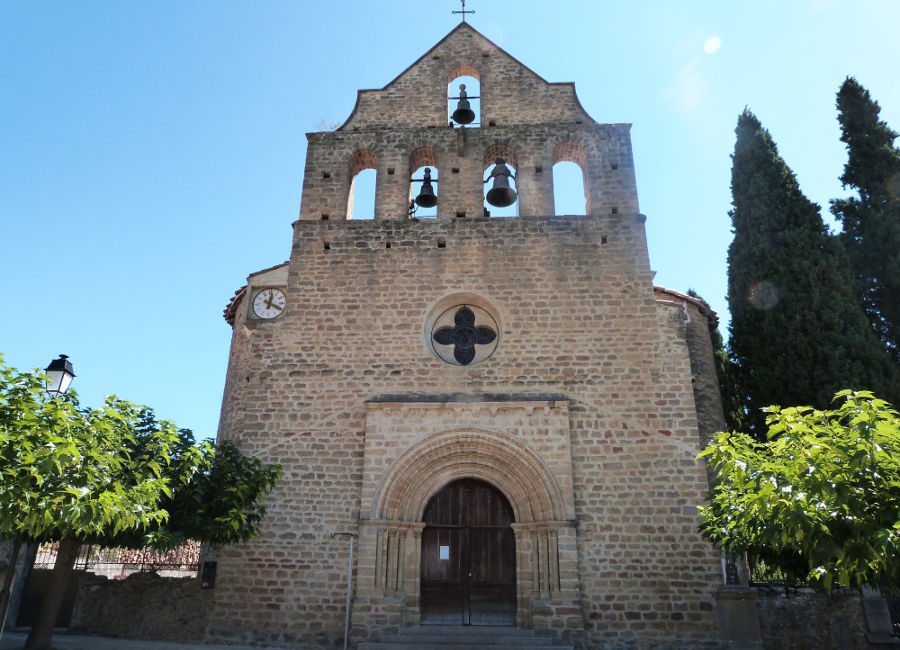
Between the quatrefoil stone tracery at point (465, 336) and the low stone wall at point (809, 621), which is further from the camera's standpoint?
the quatrefoil stone tracery at point (465, 336)

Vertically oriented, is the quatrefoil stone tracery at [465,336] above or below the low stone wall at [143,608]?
above

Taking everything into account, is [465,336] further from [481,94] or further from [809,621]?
[809,621]

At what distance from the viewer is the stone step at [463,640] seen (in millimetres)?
8547

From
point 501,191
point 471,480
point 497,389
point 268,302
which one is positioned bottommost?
point 471,480

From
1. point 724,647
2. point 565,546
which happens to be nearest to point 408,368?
point 565,546

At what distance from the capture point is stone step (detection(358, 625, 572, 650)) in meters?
8.55

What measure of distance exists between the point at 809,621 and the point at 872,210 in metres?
9.40

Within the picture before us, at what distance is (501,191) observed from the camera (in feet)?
38.9


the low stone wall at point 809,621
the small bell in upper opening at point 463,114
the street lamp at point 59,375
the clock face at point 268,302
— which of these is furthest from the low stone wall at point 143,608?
the small bell in upper opening at point 463,114

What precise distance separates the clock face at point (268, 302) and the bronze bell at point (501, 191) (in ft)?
A: 15.5

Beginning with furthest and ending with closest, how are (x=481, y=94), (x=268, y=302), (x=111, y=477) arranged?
(x=481, y=94), (x=268, y=302), (x=111, y=477)

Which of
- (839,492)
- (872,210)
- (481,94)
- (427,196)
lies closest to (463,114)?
(481,94)

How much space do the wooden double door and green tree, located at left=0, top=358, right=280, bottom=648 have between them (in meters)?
2.80

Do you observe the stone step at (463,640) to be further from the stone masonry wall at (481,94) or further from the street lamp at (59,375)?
the stone masonry wall at (481,94)
